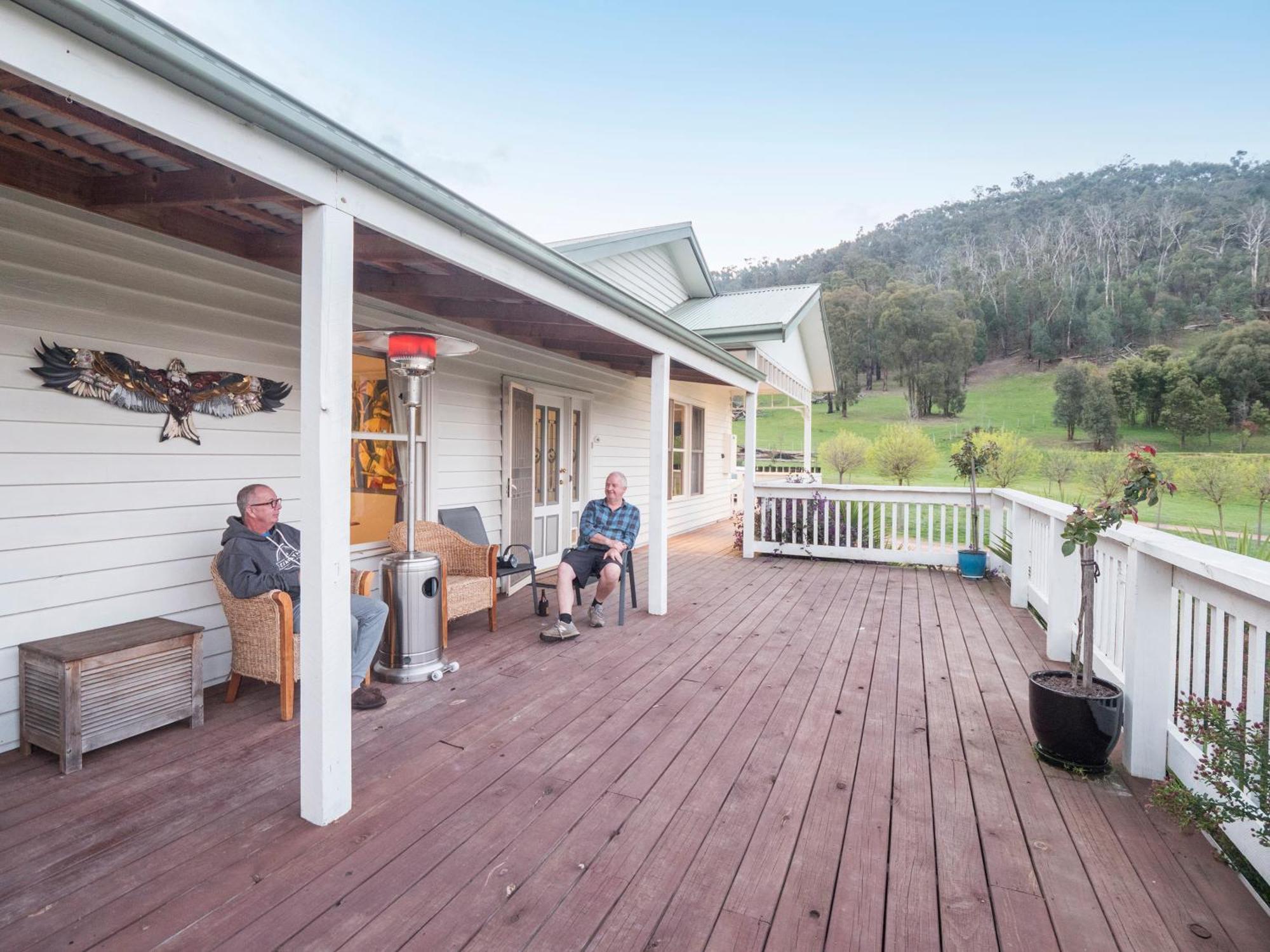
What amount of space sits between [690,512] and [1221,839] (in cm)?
774

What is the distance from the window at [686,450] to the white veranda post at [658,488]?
3.86 metres

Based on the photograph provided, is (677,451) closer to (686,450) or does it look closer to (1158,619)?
(686,450)

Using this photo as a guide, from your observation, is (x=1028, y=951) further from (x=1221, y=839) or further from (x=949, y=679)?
(x=949, y=679)

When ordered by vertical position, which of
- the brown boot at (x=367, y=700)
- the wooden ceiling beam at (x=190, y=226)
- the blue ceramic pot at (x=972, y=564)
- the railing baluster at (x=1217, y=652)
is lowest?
the brown boot at (x=367, y=700)

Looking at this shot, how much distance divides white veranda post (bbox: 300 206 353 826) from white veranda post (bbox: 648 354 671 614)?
9.28 feet

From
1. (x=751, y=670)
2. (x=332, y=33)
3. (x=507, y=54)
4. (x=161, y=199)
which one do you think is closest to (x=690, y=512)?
(x=751, y=670)

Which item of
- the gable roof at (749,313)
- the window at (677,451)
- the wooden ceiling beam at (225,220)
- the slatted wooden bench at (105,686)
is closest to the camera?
the slatted wooden bench at (105,686)

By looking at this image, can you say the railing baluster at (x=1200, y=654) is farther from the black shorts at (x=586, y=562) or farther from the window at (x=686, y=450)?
the window at (x=686, y=450)

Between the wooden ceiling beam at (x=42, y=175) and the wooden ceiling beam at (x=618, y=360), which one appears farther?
the wooden ceiling beam at (x=618, y=360)

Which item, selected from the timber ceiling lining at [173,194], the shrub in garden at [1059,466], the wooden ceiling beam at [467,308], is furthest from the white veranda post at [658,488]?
the shrub in garden at [1059,466]

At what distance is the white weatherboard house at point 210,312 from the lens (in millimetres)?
1555

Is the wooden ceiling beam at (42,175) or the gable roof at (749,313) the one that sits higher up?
the gable roof at (749,313)

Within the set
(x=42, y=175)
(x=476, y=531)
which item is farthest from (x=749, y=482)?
(x=42, y=175)

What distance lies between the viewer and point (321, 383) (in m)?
1.89
